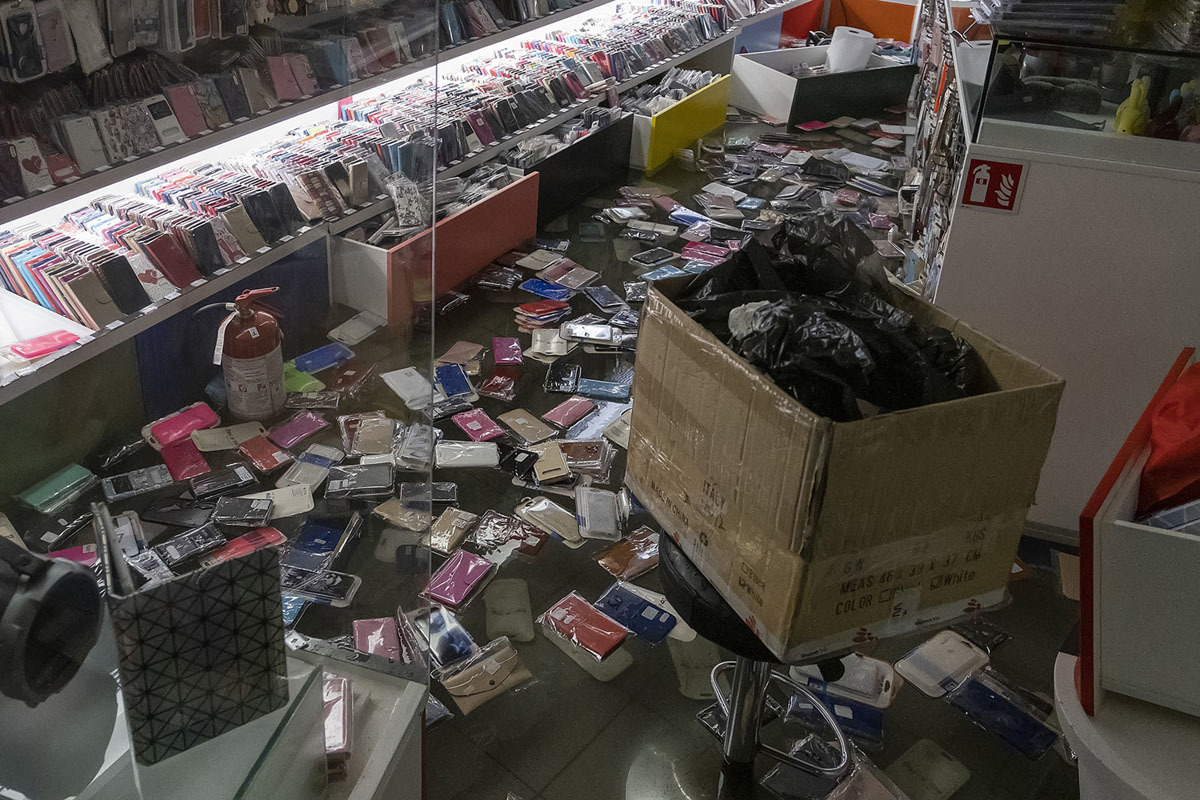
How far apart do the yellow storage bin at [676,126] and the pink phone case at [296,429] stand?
4441mm

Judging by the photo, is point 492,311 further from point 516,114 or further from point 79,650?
point 79,650

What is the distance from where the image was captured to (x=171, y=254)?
3125 mm

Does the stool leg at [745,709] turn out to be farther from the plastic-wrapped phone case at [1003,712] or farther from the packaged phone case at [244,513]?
the packaged phone case at [244,513]

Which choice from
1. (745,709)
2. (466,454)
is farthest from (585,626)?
(466,454)

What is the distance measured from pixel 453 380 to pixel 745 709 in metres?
2.01

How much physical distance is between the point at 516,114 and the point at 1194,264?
345cm

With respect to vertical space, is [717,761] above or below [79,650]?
below

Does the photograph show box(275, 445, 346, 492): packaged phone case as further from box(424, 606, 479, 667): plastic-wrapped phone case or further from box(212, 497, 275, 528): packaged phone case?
box(424, 606, 479, 667): plastic-wrapped phone case

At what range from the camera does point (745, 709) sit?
2.25 m

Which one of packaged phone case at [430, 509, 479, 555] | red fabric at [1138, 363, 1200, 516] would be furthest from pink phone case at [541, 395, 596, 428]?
red fabric at [1138, 363, 1200, 516]

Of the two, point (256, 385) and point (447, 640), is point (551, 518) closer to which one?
point (447, 640)

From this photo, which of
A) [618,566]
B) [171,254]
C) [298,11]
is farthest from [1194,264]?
[171,254]

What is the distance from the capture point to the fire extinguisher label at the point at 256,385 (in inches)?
76.8

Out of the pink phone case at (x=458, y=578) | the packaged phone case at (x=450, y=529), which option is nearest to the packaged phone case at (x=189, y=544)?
the pink phone case at (x=458, y=578)
